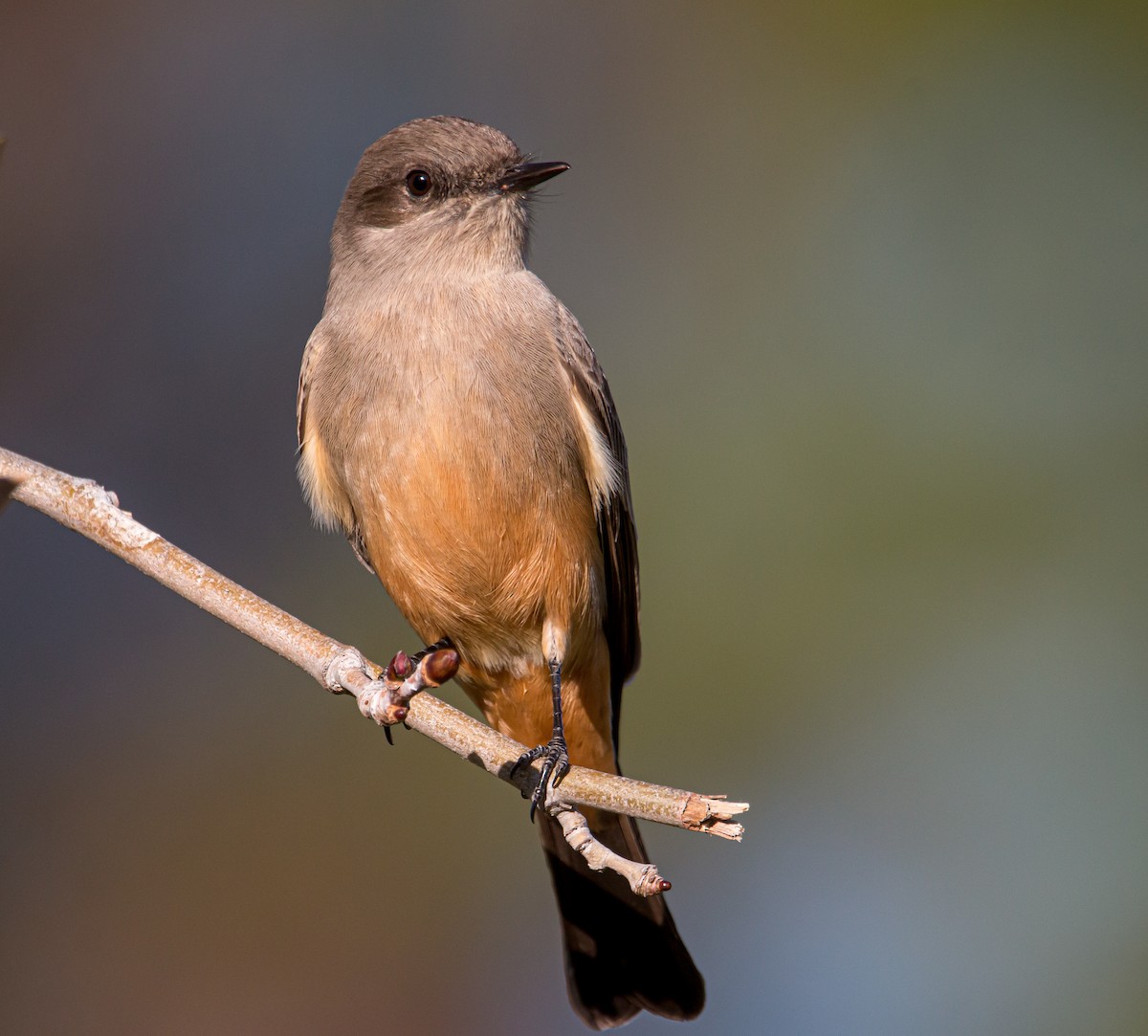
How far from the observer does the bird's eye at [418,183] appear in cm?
464

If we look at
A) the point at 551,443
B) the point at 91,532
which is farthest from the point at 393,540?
the point at 91,532

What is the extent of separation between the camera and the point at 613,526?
4617 millimetres

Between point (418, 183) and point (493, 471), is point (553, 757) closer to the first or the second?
point (493, 471)

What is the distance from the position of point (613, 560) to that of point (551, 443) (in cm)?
64

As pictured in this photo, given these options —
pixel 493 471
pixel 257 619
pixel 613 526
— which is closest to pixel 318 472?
pixel 493 471

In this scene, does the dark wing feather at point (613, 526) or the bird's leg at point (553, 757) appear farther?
the dark wing feather at point (613, 526)

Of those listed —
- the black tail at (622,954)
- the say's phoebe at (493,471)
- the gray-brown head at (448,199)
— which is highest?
the gray-brown head at (448,199)

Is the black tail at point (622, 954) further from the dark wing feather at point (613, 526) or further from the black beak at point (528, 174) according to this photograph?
the black beak at point (528, 174)

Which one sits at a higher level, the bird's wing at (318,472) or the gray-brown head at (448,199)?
the gray-brown head at (448,199)

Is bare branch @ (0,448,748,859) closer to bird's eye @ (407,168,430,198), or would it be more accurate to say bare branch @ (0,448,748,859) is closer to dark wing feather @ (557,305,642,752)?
dark wing feather @ (557,305,642,752)

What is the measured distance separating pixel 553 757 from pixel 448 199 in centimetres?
217

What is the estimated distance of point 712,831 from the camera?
9.20 ft

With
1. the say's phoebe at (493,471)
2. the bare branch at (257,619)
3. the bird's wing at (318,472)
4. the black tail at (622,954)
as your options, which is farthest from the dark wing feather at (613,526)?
the bare branch at (257,619)

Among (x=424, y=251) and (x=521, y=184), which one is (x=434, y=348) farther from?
(x=521, y=184)
